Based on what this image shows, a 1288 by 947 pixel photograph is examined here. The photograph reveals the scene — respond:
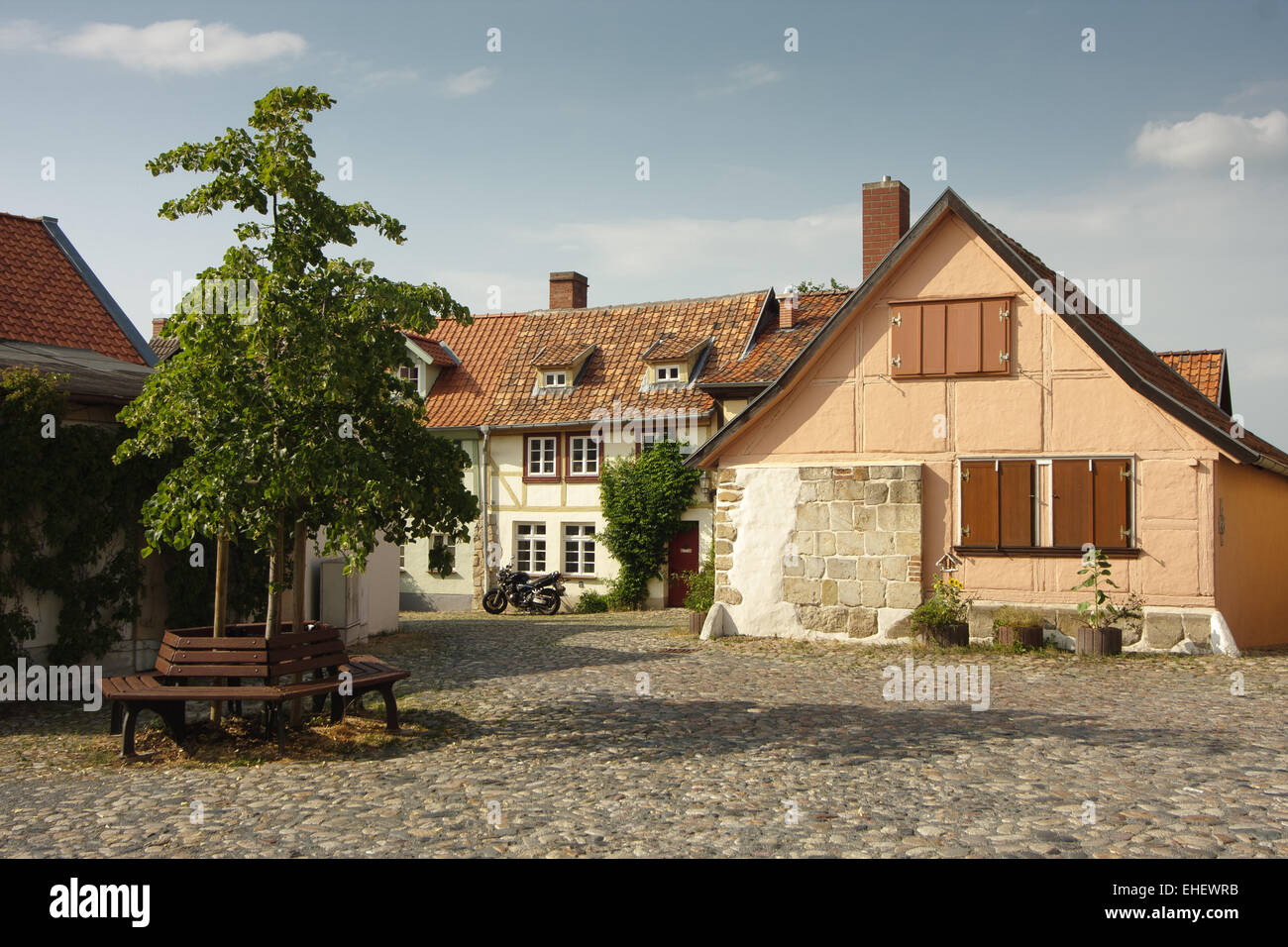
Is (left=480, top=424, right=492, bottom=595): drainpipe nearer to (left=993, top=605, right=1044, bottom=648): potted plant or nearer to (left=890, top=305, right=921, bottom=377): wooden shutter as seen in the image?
(left=890, top=305, right=921, bottom=377): wooden shutter

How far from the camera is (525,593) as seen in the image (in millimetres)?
25500

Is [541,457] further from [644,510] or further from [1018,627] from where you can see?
[1018,627]

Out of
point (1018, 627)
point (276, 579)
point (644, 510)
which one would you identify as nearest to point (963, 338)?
point (1018, 627)

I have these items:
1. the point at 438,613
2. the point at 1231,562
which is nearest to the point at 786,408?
the point at 1231,562

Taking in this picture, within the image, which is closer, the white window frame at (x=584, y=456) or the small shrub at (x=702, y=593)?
the small shrub at (x=702, y=593)

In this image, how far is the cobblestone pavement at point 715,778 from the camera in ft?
19.7

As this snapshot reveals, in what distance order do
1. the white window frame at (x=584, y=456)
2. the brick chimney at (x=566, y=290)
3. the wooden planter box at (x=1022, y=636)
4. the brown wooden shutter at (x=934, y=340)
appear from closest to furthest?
1. the wooden planter box at (x=1022, y=636)
2. the brown wooden shutter at (x=934, y=340)
3. the white window frame at (x=584, y=456)
4. the brick chimney at (x=566, y=290)

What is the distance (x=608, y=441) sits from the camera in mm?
26250

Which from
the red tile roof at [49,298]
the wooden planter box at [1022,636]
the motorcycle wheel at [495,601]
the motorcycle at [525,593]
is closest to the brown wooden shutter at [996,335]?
the wooden planter box at [1022,636]

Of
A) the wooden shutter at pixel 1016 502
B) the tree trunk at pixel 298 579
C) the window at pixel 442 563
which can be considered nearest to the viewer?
the tree trunk at pixel 298 579

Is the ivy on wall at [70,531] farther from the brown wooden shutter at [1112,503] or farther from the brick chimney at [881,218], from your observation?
the brick chimney at [881,218]

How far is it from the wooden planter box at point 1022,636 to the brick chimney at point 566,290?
19.4 meters

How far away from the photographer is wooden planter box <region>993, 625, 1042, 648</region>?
14266 millimetres

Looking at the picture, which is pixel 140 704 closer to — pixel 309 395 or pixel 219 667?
pixel 219 667
